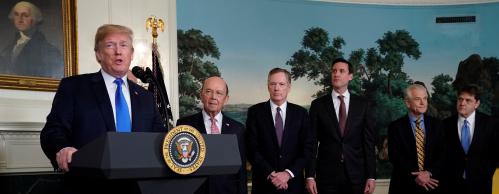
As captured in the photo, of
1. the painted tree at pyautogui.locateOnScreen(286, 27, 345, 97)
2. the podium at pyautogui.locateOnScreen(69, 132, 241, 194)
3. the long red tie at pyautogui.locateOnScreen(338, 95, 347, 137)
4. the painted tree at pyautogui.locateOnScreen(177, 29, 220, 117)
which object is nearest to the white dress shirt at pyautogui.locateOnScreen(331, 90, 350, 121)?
the long red tie at pyautogui.locateOnScreen(338, 95, 347, 137)

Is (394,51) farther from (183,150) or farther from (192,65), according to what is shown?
(183,150)

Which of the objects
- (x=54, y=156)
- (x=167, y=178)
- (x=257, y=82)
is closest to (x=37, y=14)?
(x=257, y=82)

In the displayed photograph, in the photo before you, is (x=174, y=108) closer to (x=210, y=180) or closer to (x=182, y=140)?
(x=210, y=180)

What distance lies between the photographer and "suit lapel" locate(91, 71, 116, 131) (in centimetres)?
244

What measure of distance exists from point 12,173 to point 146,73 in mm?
3388

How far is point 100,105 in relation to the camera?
2.46 metres

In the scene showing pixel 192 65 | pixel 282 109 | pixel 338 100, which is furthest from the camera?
pixel 192 65

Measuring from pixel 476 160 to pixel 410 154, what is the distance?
68 cm

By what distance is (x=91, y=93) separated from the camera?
2500 mm

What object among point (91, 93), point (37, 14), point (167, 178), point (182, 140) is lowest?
point (167, 178)

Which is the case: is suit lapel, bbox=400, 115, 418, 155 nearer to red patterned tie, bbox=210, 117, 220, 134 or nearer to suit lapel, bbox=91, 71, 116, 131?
red patterned tie, bbox=210, 117, 220, 134

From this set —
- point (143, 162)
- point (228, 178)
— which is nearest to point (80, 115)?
point (143, 162)

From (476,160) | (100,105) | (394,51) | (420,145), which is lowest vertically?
(476,160)

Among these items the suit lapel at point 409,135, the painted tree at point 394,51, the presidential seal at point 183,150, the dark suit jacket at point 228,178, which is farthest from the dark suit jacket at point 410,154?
the painted tree at point 394,51
